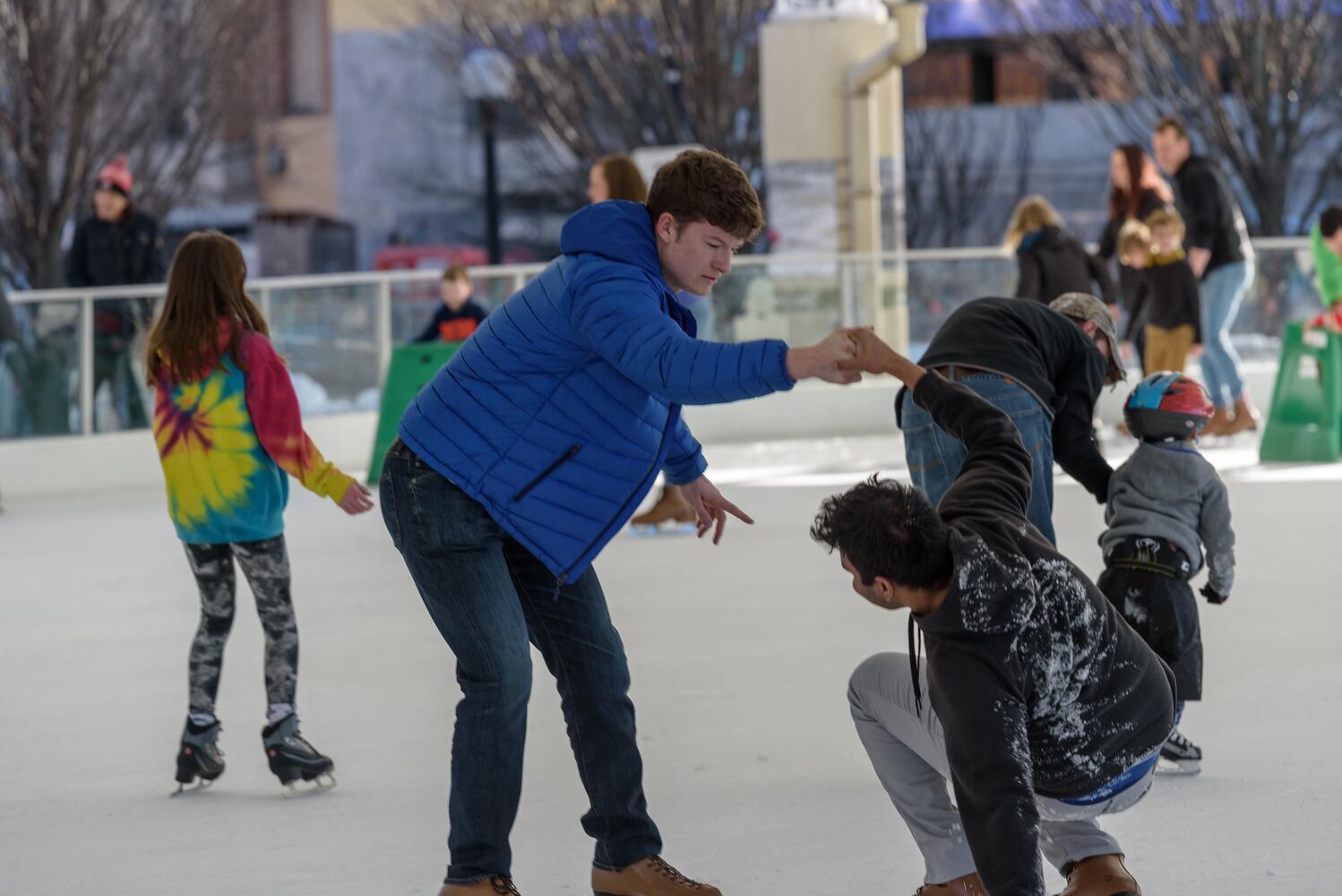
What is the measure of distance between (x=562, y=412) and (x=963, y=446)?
3.67 ft

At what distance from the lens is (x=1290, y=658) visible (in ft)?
19.8

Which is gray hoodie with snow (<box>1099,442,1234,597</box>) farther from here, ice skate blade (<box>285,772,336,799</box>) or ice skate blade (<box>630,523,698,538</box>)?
ice skate blade (<box>630,523,698,538</box>)

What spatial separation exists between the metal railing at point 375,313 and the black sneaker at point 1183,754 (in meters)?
A: 6.05

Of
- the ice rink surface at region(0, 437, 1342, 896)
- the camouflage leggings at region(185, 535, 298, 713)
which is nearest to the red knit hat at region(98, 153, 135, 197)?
the ice rink surface at region(0, 437, 1342, 896)

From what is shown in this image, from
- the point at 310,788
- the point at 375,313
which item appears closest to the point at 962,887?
the point at 310,788

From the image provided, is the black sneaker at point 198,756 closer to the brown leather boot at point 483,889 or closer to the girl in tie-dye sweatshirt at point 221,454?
the girl in tie-dye sweatshirt at point 221,454

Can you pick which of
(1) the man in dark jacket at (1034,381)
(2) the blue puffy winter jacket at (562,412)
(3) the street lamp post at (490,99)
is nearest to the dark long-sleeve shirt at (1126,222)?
(1) the man in dark jacket at (1034,381)

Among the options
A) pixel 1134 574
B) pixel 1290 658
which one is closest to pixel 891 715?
pixel 1134 574

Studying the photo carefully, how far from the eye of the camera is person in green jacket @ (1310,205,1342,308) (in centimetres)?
1138

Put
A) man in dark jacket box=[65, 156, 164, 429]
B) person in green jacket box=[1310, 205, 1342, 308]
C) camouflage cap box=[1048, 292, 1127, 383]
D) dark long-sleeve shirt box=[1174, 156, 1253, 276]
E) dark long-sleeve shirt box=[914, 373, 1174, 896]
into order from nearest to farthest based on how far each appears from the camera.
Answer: dark long-sleeve shirt box=[914, 373, 1174, 896] → camouflage cap box=[1048, 292, 1127, 383] → person in green jacket box=[1310, 205, 1342, 308] → dark long-sleeve shirt box=[1174, 156, 1253, 276] → man in dark jacket box=[65, 156, 164, 429]

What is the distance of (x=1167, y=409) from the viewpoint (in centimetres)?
454

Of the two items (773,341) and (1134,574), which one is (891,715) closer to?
(773,341)

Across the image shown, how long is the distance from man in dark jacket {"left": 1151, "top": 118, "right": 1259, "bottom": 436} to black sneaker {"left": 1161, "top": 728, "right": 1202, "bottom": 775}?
738 centimetres

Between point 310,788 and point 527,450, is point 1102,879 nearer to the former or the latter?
point 527,450
